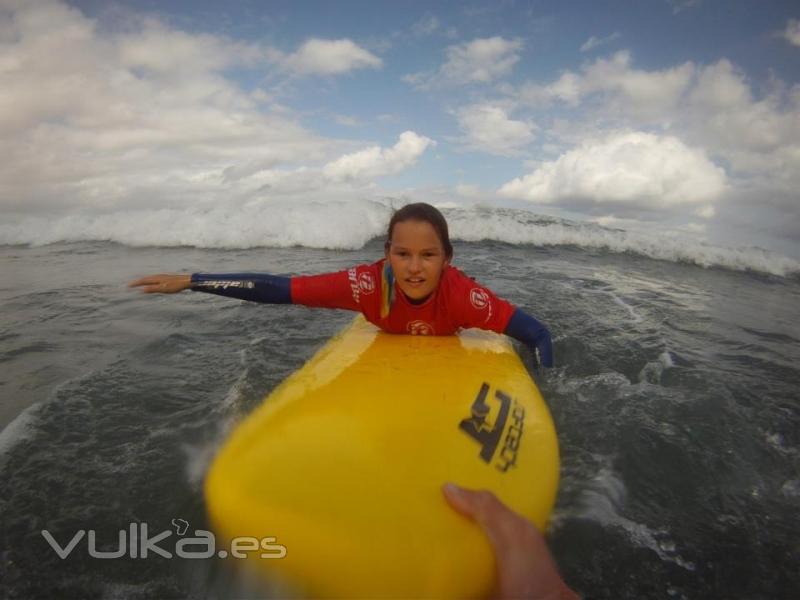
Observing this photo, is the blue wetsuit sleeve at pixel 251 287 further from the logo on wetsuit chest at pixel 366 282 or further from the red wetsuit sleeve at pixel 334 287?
the logo on wetsuit chest at pixel 366 282

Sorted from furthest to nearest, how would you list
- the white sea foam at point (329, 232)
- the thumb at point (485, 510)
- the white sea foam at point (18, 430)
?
the white sea foam at point (329, 232) → the white sea foam at point (18, 430) → the thumb at point (485, 510)

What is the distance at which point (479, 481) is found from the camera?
162 centimetres

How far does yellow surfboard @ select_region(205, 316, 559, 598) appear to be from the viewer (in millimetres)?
1277

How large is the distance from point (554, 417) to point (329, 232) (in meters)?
10.3

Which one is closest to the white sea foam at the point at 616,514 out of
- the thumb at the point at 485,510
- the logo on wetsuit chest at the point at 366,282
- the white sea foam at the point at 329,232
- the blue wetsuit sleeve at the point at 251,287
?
the thumb at the point at 485,510

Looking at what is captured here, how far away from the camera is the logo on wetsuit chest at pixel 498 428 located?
179 cm

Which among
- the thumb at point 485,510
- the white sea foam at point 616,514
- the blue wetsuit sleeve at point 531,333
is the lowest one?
the white sea foam at point 616,514

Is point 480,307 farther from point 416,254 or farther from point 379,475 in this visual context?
point 379,475

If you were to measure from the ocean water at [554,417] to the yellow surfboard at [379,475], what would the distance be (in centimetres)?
30

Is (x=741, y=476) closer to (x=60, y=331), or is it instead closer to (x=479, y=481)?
(x=479, y=481)

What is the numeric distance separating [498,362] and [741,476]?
1.31m

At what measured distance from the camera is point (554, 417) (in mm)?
2760

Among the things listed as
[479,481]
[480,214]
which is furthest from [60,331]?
[480,214]

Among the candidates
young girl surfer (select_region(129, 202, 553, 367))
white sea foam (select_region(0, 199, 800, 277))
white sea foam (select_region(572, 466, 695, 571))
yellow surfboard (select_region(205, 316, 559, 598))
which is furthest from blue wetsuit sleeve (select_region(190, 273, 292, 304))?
white sea foam (select_region(0, 199, 800, 277))
